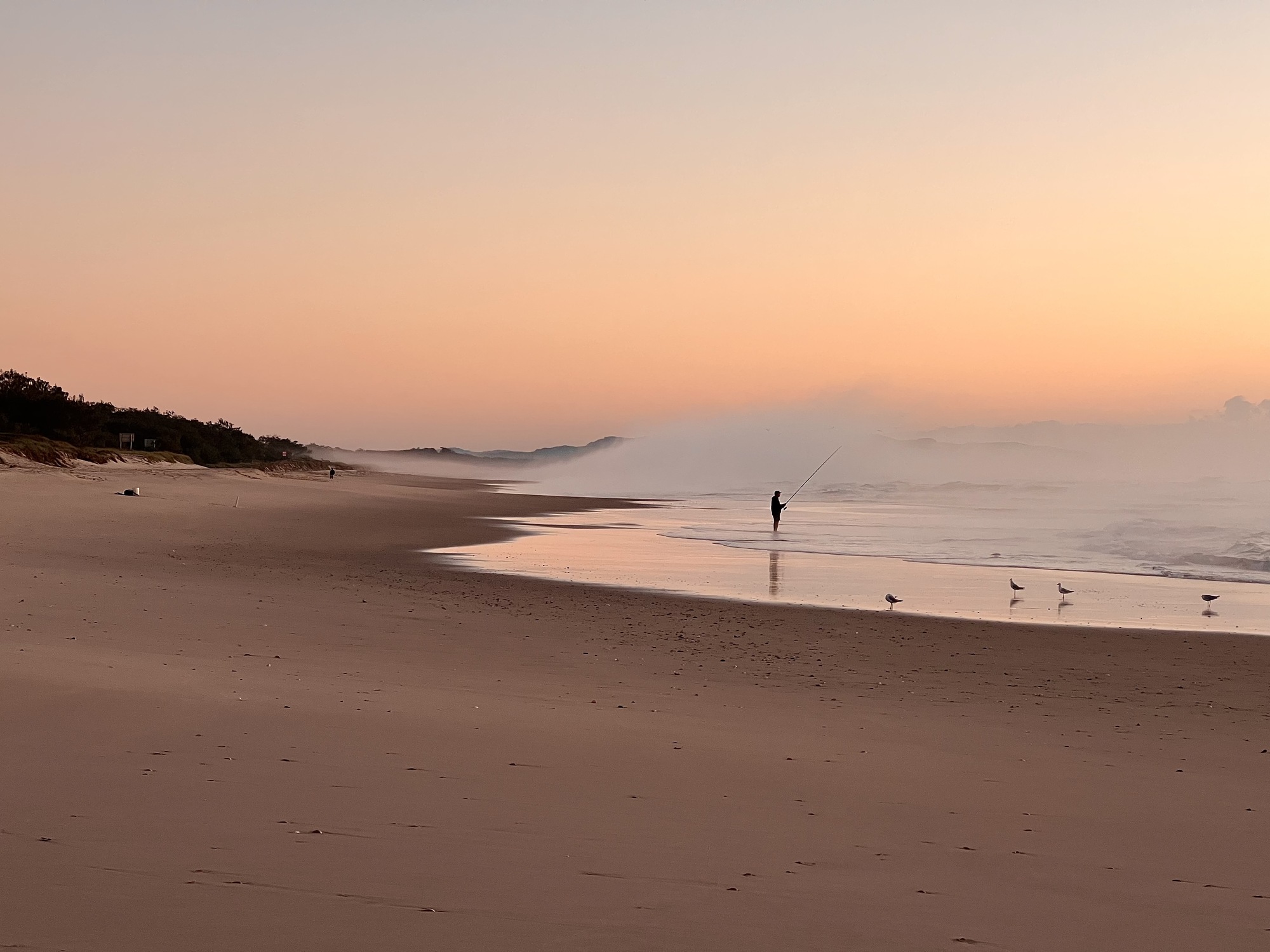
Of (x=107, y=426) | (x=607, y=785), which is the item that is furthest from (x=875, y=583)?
(x=107, y=426)

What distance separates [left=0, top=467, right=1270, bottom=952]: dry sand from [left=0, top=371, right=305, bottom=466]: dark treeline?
151ft

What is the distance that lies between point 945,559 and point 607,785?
18971 mm

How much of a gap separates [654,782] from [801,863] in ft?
4.35

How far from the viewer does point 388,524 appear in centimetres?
3228

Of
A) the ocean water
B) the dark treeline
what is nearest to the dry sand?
the ocean water

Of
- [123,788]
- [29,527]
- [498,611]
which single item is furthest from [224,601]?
[29,527]

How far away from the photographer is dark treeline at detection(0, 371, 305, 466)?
53406mm

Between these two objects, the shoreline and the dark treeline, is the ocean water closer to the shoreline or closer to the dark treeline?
the shoreline

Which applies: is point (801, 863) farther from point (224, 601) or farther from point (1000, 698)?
point (224, 601)

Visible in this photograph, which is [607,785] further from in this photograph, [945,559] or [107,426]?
[107,426]

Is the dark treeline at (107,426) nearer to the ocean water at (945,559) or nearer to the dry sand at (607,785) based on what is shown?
the ocean water at (945,559)

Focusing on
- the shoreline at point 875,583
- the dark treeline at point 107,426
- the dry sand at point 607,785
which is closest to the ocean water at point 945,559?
the shoreline at point 875,583

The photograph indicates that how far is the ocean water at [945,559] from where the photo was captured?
51.7 feet

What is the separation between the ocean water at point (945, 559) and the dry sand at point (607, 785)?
3689mm
